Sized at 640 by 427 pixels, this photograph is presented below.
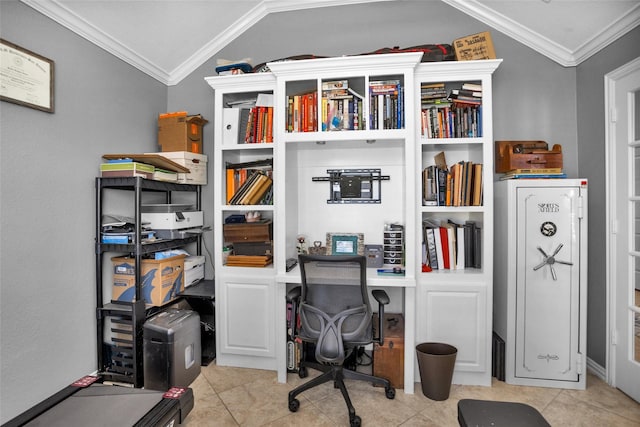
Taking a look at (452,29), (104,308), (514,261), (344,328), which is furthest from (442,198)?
(104,308)

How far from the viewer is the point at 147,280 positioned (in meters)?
2.58

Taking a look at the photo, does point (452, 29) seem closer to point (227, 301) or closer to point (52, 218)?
point (227, 301)

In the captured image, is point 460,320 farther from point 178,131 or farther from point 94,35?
point 94,35

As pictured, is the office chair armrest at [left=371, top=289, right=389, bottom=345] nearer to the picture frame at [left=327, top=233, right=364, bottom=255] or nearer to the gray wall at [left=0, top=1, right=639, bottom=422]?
the picture frame at [left=327, top=233, right=364, bottom=255]

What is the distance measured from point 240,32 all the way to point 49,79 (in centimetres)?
164

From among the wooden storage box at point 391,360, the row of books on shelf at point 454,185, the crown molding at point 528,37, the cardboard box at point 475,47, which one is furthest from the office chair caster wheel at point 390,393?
the crown molding at point 528,37

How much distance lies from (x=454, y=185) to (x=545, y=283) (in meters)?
0.93

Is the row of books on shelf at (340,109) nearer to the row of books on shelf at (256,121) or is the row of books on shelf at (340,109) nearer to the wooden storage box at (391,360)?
the row of books on shelf at (256,121)

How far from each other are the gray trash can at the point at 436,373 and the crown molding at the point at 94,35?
10.4 ft

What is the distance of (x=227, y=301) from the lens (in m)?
2.73

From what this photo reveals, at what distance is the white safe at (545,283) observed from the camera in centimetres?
236

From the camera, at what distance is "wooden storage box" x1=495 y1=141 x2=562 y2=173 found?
2482mm

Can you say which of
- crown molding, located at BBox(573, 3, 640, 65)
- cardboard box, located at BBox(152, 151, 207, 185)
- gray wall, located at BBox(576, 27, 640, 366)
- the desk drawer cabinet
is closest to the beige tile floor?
gray wall, located at BBox(576, 27, 640, 366)

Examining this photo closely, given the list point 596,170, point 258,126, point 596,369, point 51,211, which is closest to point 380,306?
point 258,126
